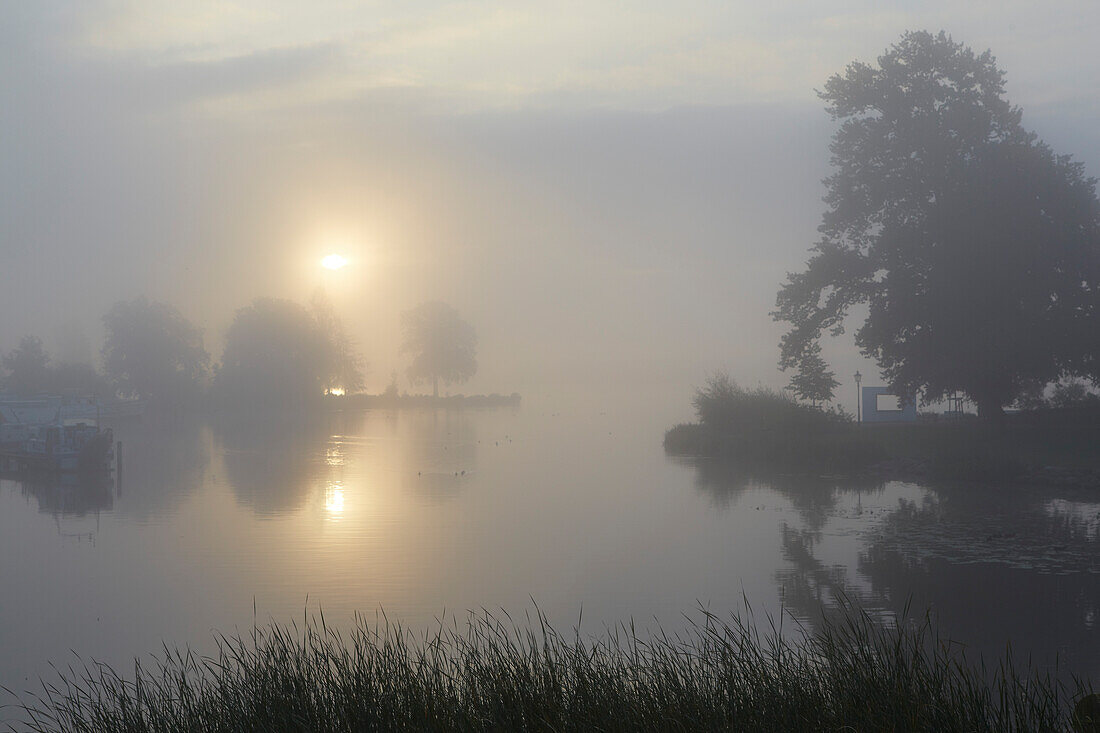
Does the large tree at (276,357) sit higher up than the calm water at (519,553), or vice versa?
the large tree at (276,357)

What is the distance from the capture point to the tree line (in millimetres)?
99250

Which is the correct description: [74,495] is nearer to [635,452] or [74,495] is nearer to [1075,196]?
[635,452]

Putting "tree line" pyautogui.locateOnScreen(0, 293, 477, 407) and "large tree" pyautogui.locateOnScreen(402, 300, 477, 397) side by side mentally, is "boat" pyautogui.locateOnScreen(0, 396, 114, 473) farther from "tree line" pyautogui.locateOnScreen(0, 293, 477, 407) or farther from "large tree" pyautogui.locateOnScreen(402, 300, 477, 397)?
"large tree" pyautogui.locateOnScreen(402, 300, 477, 397)

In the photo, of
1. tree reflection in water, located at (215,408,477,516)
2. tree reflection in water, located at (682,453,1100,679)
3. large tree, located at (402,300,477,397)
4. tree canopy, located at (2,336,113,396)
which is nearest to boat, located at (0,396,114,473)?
tree reflection in water, located at (215,408,477,516)

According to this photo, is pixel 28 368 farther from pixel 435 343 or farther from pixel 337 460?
pixel 337 460

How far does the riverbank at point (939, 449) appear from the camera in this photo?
32094 mm

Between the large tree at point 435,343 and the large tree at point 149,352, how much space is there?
85.7 feet

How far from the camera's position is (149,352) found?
329 ft

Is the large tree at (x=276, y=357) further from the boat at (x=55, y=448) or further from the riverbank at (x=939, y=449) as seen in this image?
the riverbank at (x=939, y=449)

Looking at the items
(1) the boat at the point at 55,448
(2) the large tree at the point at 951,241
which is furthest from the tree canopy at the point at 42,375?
(2) the large tree at the point at 951,241

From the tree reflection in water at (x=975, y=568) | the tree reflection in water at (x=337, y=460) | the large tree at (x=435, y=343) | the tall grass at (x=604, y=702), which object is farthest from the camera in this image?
the large tree at (x=435, y=343)

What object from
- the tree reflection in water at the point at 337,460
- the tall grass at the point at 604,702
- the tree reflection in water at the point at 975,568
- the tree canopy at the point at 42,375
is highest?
the tree canopy at the point at 42,375

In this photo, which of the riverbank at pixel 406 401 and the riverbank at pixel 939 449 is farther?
the riverbank at pixel 406 401

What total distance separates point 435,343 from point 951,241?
292 ft
